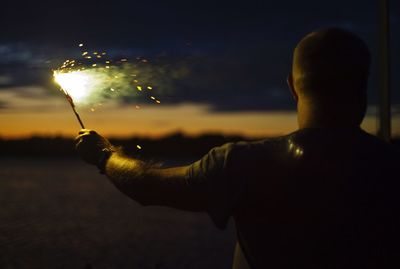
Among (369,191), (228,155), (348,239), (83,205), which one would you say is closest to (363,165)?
(369,191)

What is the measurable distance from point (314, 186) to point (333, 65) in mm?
384

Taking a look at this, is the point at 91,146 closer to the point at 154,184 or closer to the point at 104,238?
the point at 154,184

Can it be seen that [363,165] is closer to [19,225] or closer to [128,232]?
[128,232]

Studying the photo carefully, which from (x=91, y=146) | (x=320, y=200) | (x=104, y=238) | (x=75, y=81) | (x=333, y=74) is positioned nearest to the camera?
(x=320, y=200)

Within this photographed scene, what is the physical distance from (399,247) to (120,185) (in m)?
0.90

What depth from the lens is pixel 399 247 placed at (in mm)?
1914

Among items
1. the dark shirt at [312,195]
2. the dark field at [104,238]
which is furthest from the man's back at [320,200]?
the dark field at [104,238]

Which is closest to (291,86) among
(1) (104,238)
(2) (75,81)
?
(2) (75,81)

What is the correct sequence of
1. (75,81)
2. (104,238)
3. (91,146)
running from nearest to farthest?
1. (91,146)
2. (75,81)
3. (104,238)

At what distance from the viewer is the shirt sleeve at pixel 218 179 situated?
1.86m

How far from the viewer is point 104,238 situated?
31516 mm

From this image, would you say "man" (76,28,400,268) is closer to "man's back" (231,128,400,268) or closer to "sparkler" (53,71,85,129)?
"man's back" (231,128,400,268)

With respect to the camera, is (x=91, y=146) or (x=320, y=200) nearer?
(x=320, y=200)

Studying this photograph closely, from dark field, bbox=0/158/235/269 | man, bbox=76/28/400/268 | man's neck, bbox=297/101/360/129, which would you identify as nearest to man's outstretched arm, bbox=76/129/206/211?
man, bbox=76/28/400/268
